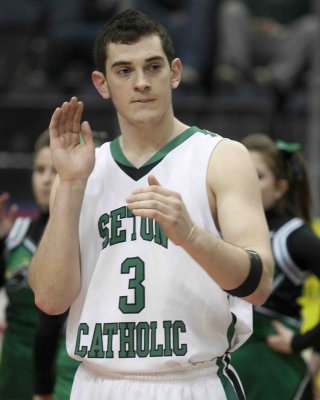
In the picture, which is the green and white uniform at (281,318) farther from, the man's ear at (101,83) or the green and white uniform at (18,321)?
the man's ear at (101,83)

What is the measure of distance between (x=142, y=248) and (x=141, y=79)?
54cm

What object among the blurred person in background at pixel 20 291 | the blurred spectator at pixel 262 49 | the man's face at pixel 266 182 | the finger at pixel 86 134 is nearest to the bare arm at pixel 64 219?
the finger at pixel 86 134

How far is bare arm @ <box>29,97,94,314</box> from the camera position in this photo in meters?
3.35

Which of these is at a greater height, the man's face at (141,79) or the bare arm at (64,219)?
the man's face at (141,79)

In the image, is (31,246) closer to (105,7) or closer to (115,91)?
(115,91)

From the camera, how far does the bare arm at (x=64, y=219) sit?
335 cm

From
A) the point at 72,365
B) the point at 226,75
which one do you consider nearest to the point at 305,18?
the point at 226,75

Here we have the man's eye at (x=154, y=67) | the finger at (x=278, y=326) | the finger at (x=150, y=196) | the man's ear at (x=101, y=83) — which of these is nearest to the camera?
the finger at (x=150, y=196)

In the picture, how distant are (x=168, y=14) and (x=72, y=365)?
20.4 ft

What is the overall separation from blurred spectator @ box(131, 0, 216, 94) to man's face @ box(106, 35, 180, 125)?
248 inches

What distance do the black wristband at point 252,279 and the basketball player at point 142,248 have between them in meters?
0.12

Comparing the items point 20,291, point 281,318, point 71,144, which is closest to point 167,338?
point 71,144

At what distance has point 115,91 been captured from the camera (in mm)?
3455

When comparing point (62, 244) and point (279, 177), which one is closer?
point (62, 244)
